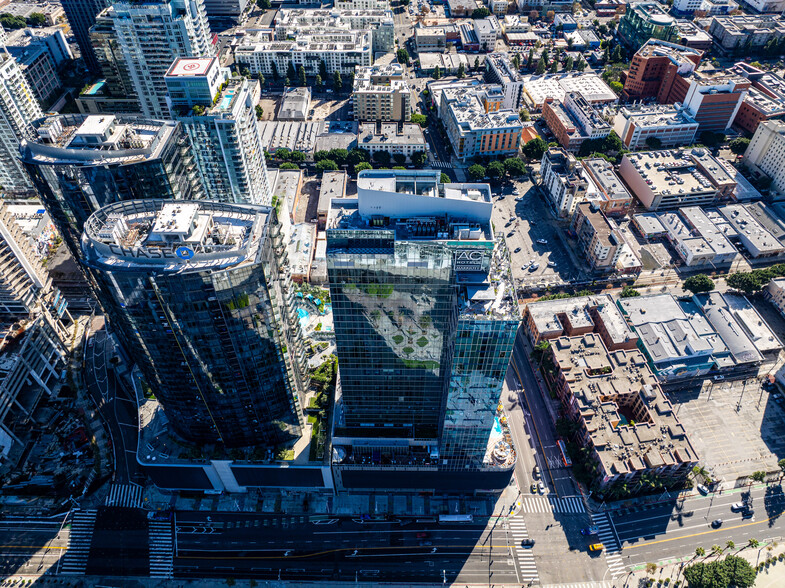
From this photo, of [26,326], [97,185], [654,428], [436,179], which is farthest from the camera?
[26,326]

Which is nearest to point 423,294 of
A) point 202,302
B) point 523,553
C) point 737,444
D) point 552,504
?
point 202,302

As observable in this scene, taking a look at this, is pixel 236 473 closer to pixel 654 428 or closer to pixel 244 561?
pixel 244 561

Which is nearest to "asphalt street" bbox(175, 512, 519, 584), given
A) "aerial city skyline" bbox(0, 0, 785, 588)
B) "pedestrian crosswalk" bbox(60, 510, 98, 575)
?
"aerial city skyline" bbox(0, 0, 785, 588)

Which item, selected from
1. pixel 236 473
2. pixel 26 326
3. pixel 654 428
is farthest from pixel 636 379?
pixel 26 326

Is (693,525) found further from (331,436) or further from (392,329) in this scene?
(392,329)

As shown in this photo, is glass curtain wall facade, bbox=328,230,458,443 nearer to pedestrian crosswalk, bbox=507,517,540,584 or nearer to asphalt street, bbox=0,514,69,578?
pedestrian crosswalk, bbox=507,517,540,584

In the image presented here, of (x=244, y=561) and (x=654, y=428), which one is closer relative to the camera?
(x=244, y=561)
